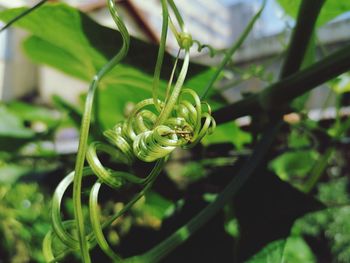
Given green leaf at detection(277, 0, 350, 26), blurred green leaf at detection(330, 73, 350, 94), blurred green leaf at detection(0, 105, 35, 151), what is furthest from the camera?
blurred green leaf at detection(0, 105, 35, 151)

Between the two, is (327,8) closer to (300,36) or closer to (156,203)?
(300,36)

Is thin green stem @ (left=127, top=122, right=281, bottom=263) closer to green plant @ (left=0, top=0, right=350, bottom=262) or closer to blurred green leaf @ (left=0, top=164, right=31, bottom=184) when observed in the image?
green plant @ (left=0, top=0, right=350, bottom=262)

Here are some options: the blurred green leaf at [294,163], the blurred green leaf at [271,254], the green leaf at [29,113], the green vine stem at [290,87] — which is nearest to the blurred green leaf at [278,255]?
the blurred green leaf at [271,254]

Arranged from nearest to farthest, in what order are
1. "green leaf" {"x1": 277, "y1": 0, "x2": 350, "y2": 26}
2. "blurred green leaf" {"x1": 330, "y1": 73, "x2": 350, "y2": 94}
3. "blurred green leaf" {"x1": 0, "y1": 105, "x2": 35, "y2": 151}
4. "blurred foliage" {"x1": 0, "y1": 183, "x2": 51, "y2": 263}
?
"green leaf" {"x1": 277, "y1": 0, "x2": 350, "y2": 26}, "blurred green leaf" {"x1": 330, "y1": 73, "x2": 350, "y2": 94}, "blurred green leaf" {"x1": 0, "y1": 105, "x2": 35, "y2": 151}, "blurred foliage" {"x1": 0, "y1": 183, "x2": 51, "y2": 263}

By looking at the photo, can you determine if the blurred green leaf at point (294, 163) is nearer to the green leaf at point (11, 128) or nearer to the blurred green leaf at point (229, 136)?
the blurred green leaf at point (229, 136)

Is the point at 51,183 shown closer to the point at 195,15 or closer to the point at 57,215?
the point at 57,215

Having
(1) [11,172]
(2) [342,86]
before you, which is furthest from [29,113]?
(2) [342,86]

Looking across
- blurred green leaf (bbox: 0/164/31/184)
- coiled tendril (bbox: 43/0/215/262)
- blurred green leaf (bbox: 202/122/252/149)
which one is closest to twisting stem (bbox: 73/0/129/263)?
coiled tendril (bbox: 43/0/215/262)

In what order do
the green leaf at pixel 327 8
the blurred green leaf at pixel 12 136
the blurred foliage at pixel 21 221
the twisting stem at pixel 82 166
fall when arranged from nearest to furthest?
the twisting stem at pixel 82 166 < the green leaf at pixel 327 8 < the blurred green leaf at pixel 12 136 < the blurred foliage at pixel 21 221

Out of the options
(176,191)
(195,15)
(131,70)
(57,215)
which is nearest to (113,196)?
(176,191)
